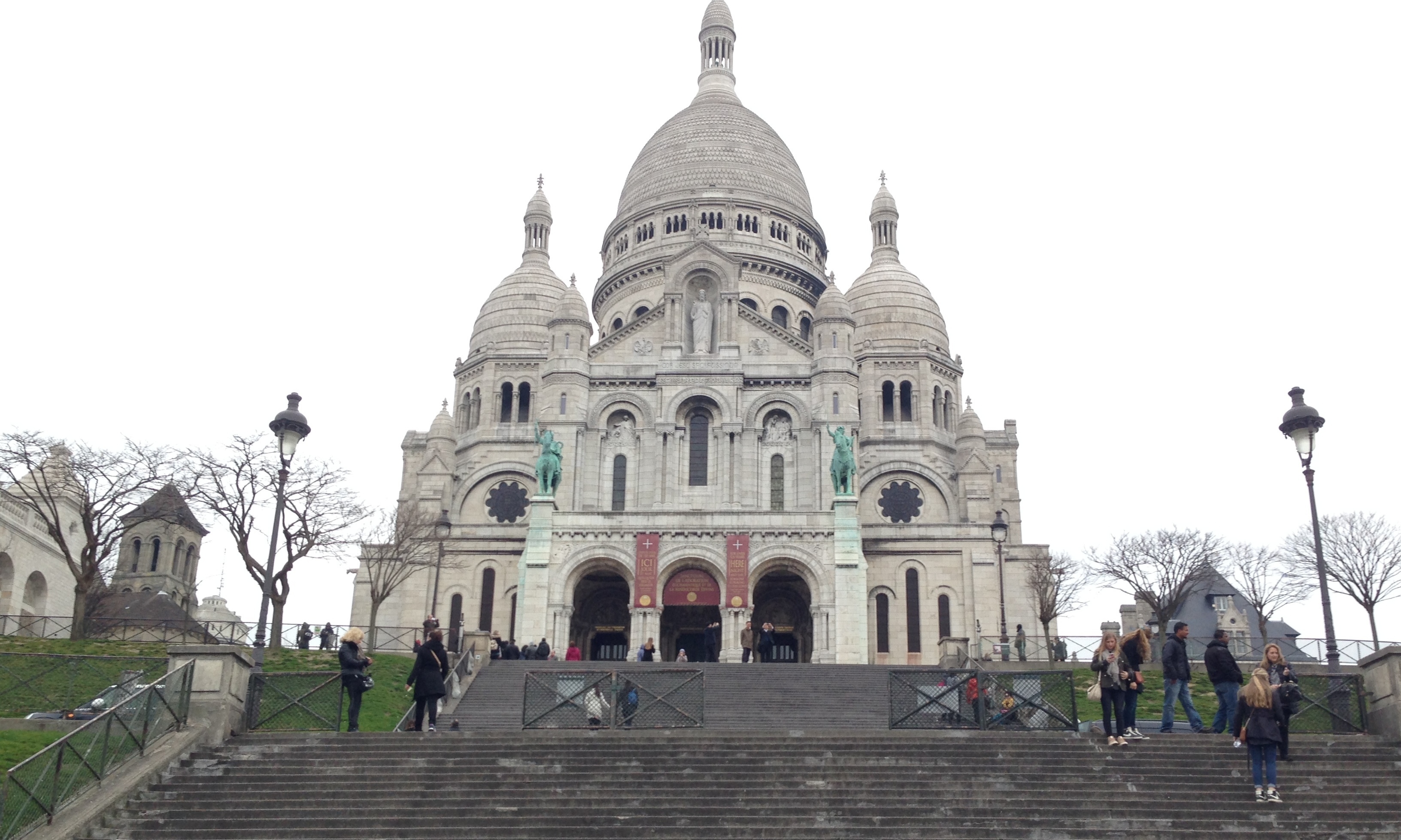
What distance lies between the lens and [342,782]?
18484mm

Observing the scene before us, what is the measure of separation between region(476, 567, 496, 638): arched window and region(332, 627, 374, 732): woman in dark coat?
3409cm

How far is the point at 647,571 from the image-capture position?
157 feet

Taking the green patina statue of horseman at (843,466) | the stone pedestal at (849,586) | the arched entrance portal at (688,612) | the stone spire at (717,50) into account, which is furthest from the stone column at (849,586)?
the stone spire at (717,50)

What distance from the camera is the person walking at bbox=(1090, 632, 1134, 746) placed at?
19891mm

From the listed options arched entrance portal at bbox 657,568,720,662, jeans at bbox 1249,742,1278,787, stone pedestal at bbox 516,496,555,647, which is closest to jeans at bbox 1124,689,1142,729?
jeans at bbox 1249,742,1278,787

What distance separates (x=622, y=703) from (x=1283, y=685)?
9.71 metres

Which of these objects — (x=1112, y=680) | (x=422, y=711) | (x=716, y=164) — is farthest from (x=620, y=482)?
(x=1112, y=680)

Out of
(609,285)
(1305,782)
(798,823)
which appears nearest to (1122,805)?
(1305,782)

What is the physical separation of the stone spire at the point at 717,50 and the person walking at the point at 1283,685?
69.2 meters

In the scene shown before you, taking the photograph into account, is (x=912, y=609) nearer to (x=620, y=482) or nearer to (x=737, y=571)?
(x=737, y=571)

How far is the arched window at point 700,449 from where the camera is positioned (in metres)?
53.2

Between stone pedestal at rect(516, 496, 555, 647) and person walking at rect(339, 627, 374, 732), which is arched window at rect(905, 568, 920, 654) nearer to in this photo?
stone pedestal at rect(516, 496, 555, 647)

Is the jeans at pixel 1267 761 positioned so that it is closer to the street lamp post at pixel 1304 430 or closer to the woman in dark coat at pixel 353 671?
the street lamp post at pixel 1304 430

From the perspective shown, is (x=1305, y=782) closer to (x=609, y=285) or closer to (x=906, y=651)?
(x=906, y=651)
